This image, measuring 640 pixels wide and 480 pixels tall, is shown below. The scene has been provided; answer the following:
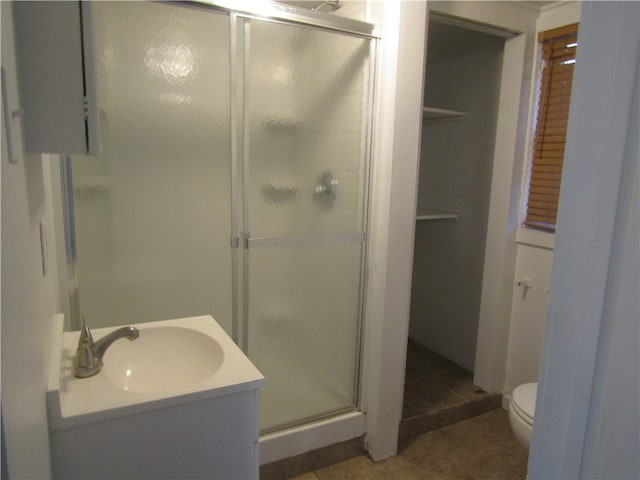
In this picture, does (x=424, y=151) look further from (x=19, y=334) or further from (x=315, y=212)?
(x=19, y=334)

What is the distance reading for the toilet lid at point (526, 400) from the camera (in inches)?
74.4

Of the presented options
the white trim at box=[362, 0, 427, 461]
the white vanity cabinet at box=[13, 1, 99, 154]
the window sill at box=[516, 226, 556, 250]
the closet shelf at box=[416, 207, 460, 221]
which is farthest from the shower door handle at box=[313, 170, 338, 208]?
the white vanity cabinet at box=[13, 1, 99, 154]

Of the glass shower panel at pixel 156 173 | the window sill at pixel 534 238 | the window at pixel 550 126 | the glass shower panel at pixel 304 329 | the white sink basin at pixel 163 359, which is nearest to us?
the white sink basin at pixel 163 359

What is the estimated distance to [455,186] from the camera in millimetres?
2982

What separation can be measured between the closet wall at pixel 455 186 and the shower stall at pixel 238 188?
846 mm

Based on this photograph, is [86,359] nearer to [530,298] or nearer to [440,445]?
[440,445]

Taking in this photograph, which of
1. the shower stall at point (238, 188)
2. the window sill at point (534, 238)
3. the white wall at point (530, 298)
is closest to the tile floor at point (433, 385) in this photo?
the white wall at point (530, 298)

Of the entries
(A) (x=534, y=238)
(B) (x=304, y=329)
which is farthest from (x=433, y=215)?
(B) (x=304, y=329)

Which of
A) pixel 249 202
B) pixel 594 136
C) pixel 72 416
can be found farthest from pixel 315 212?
pixel 594 136

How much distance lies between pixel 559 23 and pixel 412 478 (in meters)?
2.40

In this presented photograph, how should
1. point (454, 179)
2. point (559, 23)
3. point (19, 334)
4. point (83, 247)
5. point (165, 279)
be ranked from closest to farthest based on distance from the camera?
point (19, 334) < point (83, 247) < point (165, 279) < point (559, 23) < point (454, 179)

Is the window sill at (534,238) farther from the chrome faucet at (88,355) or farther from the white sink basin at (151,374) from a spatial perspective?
the chrome faucet at (88,355)

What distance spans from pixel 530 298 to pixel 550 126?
0.96 metres

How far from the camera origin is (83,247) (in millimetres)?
→ 1631
